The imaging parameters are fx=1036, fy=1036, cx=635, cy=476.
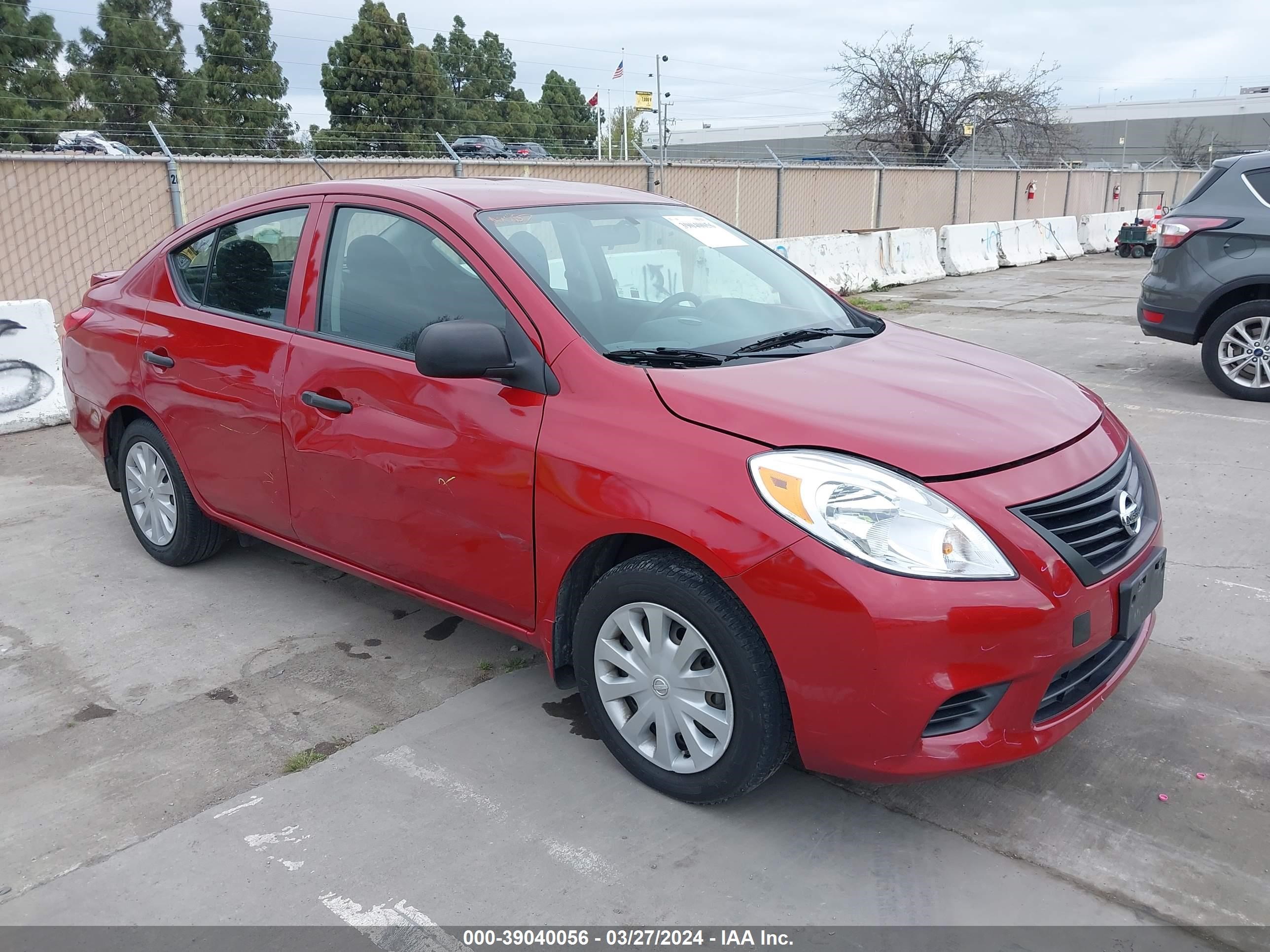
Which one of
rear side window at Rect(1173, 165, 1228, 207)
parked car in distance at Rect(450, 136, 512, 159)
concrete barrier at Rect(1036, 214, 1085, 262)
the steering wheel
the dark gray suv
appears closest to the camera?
the steering wheel

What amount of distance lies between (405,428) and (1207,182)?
7.52m

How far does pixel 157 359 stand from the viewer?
4.47 metres

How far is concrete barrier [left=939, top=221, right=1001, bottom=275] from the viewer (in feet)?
57.8

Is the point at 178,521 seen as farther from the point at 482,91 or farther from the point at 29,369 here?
the point at 482,91

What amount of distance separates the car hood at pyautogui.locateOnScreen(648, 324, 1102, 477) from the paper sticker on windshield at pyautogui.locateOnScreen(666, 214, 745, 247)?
859 mm

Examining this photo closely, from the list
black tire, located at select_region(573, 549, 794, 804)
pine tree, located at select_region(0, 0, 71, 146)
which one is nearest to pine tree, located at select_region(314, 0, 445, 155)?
pine tree, located at select_region(0, 0, 71, 146)

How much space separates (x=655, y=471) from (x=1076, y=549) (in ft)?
3.69

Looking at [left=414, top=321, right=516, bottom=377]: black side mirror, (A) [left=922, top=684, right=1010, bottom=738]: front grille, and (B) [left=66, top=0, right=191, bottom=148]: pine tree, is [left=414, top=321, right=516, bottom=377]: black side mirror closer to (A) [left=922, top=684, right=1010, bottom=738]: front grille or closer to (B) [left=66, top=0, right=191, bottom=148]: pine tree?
(A) [left=922, top=684, right=1010, bottom=738]: front grille

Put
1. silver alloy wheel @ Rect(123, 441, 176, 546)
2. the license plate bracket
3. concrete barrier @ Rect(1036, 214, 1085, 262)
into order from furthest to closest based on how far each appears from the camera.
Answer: concrete barrier @ Rect(1036, 214, 1085, 262)
silver alloy wheel @ Rect(123, 441, 176, 546)
the license plate bracket

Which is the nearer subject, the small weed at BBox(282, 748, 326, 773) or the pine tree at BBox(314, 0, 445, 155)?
the small weed at BBox(282, 748, 326, 773)

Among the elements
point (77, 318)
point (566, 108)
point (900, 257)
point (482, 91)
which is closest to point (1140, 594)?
point (77, 318)

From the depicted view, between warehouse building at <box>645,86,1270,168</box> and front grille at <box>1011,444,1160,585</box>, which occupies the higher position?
warehouse building at <box>645,86,1270,168</box>

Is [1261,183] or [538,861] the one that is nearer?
[538,861]


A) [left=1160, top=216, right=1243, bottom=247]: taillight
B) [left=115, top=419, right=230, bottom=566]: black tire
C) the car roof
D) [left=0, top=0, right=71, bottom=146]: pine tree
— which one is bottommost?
[left=115, top=419, right=230, bottom=566]: black tire
